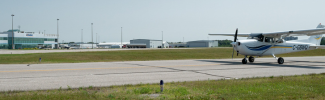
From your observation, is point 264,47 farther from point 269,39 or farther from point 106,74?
point 106,74

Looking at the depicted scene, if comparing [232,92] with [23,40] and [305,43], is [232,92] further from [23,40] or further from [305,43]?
[23,40]

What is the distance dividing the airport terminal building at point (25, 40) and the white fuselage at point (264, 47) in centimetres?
10205

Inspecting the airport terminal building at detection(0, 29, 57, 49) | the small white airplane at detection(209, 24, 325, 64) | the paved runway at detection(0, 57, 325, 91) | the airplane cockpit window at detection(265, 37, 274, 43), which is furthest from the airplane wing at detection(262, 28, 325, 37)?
the airport terminal building at detection(0, 29, 57, 49)

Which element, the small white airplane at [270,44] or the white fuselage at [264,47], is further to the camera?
the white fuselage at [264,47]

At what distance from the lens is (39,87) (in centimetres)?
981

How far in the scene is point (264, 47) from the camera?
907 inches

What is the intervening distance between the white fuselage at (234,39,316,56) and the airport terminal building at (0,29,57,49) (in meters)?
102

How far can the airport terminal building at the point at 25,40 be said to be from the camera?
102 metres

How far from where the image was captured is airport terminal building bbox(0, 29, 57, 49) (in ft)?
334

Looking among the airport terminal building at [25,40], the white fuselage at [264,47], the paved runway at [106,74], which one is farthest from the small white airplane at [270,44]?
the airport terminal building at [25,40]

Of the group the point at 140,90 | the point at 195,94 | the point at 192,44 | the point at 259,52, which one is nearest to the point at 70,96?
the point at 140,90

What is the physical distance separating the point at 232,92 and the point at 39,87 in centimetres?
694

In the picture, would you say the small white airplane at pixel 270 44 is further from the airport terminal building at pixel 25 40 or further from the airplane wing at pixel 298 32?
the airport terminal building at pixel 25 40

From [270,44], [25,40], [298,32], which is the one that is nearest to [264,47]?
[270,44]
